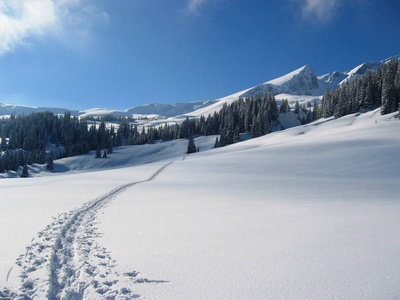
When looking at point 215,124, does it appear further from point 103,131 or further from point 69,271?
point 69,271

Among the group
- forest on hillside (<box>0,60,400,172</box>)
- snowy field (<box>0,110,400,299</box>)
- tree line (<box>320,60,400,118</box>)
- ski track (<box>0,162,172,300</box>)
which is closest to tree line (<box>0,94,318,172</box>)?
forest on hillside (<box>0,60,400,172</box>)

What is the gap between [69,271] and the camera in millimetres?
4250

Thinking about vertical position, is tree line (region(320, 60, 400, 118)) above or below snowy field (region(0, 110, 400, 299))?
above

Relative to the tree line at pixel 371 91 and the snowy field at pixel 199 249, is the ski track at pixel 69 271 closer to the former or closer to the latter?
the snowy field at pixel 199 249

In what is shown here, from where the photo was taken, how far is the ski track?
3.54 meters

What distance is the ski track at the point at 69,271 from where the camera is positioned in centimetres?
354

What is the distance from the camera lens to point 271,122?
9462 cm

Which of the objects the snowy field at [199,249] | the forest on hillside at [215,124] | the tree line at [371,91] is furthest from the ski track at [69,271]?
the tree line at [371,91]

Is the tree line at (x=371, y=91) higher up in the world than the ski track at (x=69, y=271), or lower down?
higher up

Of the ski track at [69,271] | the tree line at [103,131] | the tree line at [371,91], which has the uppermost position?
the tree line at [371,91]

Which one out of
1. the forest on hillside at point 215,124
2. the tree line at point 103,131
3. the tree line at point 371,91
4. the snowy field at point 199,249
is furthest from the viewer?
the tree line at point 103,131

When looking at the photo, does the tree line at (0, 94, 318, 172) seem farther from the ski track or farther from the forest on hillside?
the ski track

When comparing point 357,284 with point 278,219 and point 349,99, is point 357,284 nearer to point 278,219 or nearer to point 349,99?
point 278,219

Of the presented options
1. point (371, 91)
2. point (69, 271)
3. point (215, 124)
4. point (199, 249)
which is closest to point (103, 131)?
point (215, 124)
